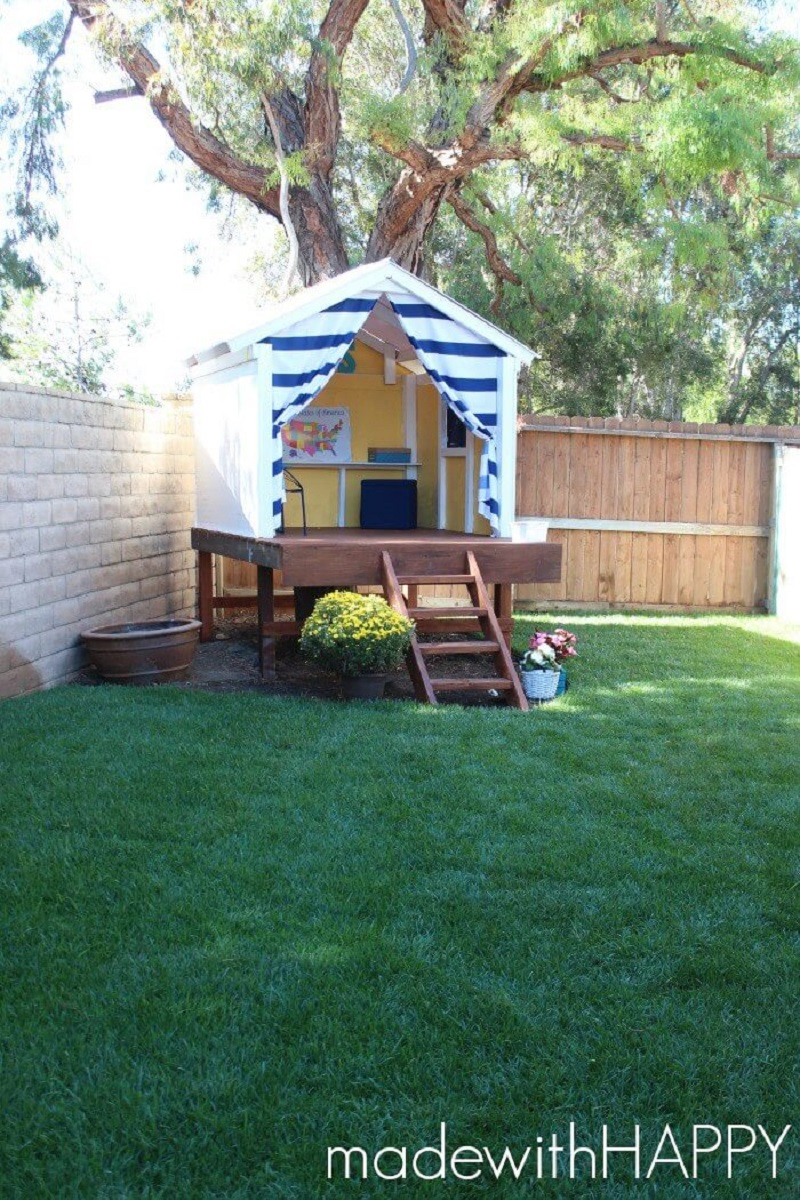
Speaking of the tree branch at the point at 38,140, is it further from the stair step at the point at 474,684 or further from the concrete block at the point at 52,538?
the stair step at the point at 474,684

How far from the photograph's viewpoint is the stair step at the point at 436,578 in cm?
743

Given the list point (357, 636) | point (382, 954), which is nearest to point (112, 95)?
point (357, 636)

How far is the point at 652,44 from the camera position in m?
10.1

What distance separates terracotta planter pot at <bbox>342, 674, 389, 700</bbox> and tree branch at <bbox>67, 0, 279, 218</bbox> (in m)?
6.26

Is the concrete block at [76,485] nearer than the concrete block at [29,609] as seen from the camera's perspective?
No

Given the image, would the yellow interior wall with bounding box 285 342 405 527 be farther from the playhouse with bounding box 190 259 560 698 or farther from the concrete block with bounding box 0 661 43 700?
the concrete block with bounding box 0 661 43 700

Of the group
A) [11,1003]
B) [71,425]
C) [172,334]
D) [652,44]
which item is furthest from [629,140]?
[172,334]

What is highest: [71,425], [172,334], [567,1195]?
[172,334]

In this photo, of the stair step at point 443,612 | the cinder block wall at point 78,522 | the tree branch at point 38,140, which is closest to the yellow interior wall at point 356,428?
the cinder block wall at point 78,522

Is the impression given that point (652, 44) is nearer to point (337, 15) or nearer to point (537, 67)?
point (537, 67)

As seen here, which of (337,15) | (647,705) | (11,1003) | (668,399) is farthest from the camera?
(668,399)

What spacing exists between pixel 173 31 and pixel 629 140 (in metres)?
4.31

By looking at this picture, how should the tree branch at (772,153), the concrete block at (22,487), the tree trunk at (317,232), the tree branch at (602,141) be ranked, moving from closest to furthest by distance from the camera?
the concrete block at (22,487) → the tree branch at (772,153) → the tree branch at (602,141) → the tree trunk at (317,232)

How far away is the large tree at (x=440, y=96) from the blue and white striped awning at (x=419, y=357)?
9.83 ft
